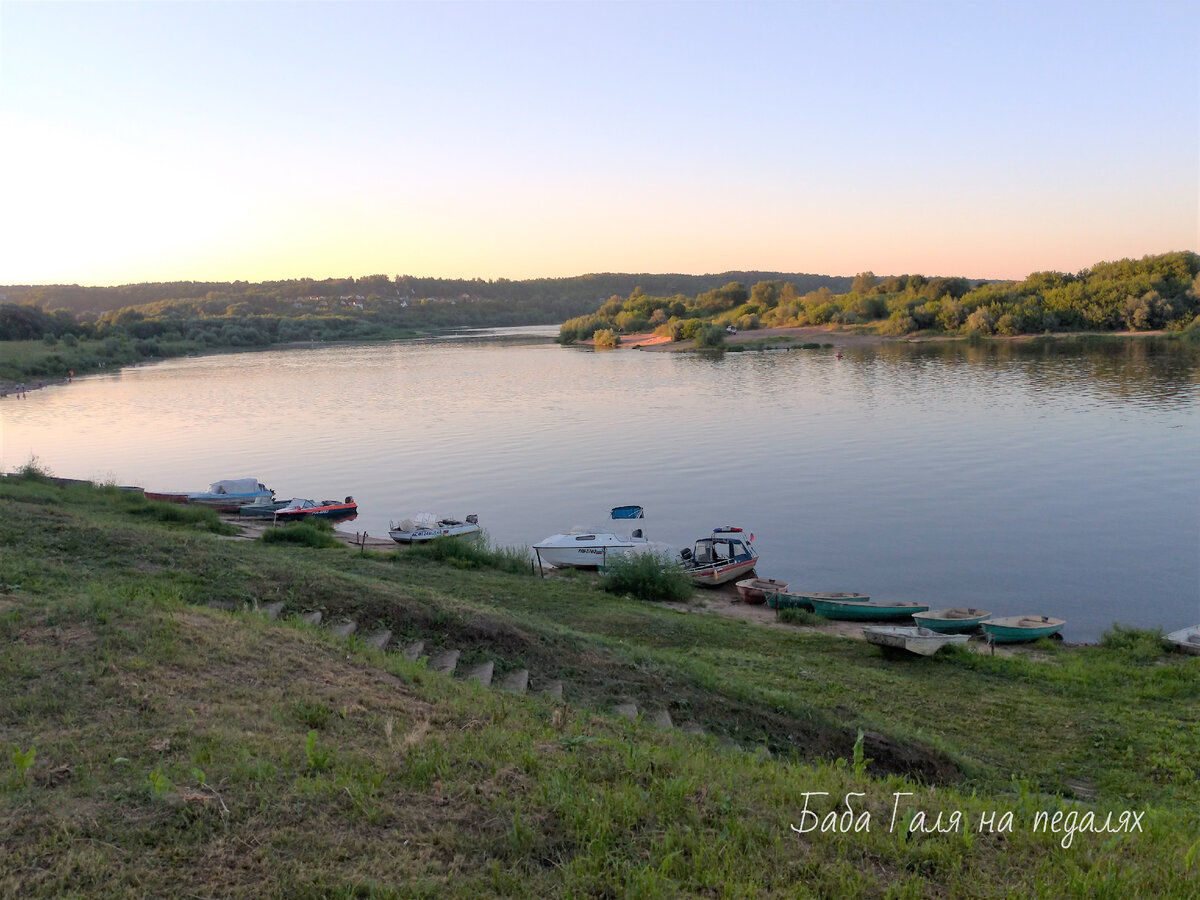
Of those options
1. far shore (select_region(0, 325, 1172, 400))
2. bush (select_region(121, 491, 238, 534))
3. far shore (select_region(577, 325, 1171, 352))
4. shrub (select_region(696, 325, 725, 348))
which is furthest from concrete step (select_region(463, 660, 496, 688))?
shrub (select_region(696, 325, 725, 348))

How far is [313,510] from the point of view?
90.4 ft

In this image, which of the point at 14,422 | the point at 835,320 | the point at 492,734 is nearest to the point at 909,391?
the point at 492,734

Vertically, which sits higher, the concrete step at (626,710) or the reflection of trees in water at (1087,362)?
the reflection of trees in water at (1087,362)

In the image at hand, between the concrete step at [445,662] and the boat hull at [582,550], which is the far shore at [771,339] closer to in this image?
the boat hull at [582,550]

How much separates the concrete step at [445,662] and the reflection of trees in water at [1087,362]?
51878 mm

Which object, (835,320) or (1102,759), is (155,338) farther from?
(1102,759)

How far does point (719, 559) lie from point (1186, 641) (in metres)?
10.1

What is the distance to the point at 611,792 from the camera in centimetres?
516

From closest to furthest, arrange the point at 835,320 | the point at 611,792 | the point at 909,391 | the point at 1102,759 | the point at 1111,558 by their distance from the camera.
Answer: the point at 611,792 → the point at 1102,759 → the point at 1111,558 → the point at 909,391 → the point at 835,320

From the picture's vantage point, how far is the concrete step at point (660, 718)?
26.1 ft

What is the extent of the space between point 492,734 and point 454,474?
29666 millimetres

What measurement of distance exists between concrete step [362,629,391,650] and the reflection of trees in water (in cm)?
5211

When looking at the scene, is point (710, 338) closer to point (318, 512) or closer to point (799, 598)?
point (318, 512)

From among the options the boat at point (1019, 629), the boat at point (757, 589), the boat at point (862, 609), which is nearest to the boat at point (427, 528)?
the boat at point (757, 589)
